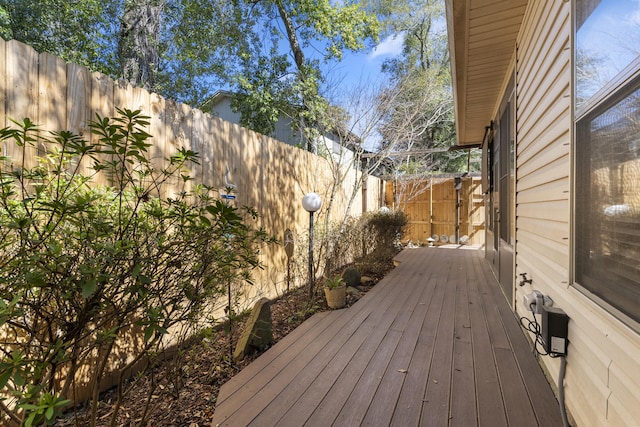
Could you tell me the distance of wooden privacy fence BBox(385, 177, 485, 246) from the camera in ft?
31.5

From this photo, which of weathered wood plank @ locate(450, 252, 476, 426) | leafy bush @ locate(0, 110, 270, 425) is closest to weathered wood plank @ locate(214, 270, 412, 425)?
leafy bush @ locate(0, 110, 270, 425)

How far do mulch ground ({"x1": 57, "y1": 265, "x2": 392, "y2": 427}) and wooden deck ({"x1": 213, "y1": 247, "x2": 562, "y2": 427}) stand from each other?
0.20m

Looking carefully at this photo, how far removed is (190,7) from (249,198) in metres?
8.62

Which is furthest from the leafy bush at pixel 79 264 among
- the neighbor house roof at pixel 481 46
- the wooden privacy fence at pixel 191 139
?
the neighbor house roof at pixel 481 46

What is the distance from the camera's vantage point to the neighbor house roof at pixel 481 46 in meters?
2.55

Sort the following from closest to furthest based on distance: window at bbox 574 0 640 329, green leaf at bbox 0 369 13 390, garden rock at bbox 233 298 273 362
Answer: green leaf at bbox 0 369 13 390
window at bbox 574 0 640 329
garden rock at bbox 233 298 273 362

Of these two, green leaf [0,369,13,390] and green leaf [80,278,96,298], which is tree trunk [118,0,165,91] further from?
green leaf [0,369,13,390]

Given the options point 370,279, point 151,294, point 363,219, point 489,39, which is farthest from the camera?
point 363,219

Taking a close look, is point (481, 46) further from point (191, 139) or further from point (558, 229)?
point (191, 139)

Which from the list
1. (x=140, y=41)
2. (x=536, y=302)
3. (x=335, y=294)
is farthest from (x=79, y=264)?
(x=140, y=41)

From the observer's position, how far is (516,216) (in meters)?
3.08

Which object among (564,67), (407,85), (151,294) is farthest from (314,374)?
(407,85)

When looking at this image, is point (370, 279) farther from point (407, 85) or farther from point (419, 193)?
point (419, 193)

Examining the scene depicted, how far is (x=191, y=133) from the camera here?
9.68 feet
